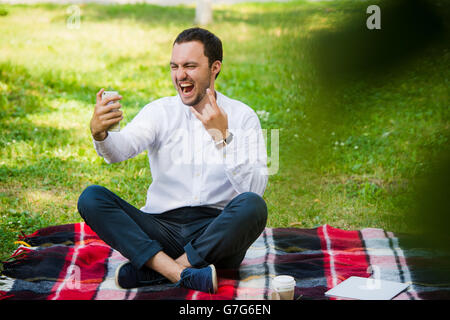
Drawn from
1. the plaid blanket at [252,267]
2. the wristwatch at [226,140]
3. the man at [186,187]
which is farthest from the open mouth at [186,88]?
the plaid blanket at [252,267]

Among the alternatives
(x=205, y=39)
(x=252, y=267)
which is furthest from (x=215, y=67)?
(x=252, y=267)

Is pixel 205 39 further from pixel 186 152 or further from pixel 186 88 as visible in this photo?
pixel 186 152

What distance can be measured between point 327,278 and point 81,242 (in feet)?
4.20

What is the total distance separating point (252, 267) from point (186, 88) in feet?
2.95

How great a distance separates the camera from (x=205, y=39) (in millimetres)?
2584

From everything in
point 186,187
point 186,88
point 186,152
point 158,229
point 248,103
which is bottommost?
point 158,229

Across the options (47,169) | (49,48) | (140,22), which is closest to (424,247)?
(47,169)

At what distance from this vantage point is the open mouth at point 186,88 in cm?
252

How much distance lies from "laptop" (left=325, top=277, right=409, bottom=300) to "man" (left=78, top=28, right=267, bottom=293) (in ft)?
1.40

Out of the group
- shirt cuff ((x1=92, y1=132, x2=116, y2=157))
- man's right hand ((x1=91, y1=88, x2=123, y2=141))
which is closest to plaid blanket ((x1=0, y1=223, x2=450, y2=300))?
shirt cuff ((x1=92, y1=132, x2=116, y2=157))

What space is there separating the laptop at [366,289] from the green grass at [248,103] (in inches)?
15.5

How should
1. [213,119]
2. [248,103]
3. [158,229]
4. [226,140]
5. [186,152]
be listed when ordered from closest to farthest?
1. [213,119]
2. [226,140]
3. [158,229]
4. [186,152]
5. [248,103]

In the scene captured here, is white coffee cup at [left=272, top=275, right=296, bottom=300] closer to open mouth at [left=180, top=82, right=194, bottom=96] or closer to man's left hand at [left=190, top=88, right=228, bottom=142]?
man's left hand at [left=190, top=88, right=228, bottom=142]
